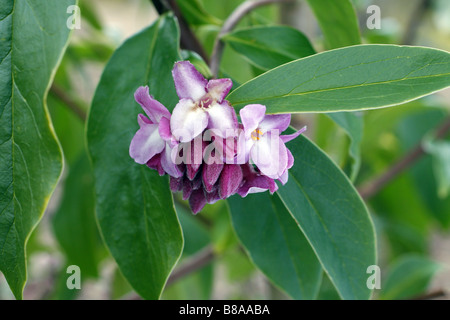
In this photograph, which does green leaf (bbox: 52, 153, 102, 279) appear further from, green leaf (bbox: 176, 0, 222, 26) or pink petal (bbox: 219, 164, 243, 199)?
pink petal (bbox: 219, 164, 243, 199)

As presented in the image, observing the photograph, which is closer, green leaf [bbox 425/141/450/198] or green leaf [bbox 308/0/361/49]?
green leaf [bbox 308/0/361/49]

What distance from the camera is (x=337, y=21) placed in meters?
0.51

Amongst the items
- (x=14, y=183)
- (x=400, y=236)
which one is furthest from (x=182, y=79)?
(x=400, y=236)

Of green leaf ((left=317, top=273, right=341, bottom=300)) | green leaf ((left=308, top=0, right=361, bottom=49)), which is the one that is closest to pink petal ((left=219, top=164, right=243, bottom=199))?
green leaf ((left=308, top=0, right=361, bottom=49))

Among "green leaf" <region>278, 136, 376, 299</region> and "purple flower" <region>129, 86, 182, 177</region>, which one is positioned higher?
"purple flower" <region>129, 86, 182, 177</region>

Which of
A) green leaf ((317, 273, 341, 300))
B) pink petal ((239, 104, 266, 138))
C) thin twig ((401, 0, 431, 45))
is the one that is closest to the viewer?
pink petal ((239, 104, 266, 138))

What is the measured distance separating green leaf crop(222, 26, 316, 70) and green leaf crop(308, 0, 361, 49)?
0.04 m

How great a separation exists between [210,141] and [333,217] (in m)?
0.17

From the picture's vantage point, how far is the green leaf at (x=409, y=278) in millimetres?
851

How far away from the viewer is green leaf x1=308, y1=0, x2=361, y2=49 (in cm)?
49

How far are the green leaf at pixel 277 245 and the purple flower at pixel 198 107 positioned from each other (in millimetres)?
188

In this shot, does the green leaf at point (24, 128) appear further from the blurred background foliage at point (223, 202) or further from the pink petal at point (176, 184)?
the blurred background foliage at point (223, 202)

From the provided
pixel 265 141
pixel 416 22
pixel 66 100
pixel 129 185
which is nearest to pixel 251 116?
pixel 265 141
